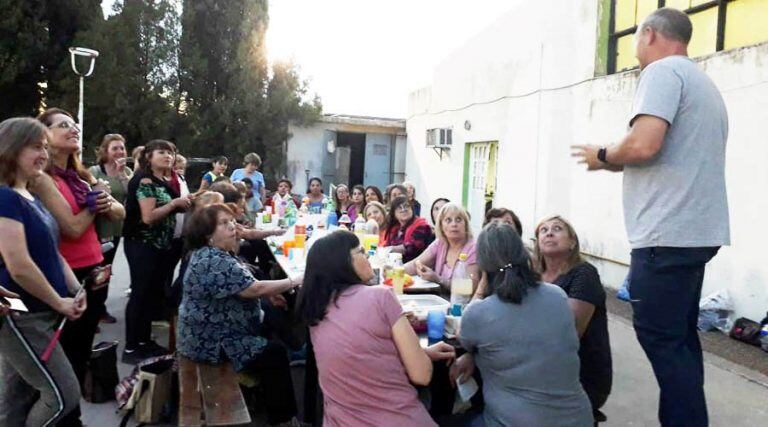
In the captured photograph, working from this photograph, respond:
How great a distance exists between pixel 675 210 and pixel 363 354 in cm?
130

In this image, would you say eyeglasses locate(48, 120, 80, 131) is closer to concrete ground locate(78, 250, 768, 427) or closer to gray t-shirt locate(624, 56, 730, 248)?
concrete ground locate(78, 250, 768, 427)

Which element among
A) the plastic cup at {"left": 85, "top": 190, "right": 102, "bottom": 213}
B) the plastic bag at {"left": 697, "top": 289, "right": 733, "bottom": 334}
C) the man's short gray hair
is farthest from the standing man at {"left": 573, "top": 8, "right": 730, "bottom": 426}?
the plastic bag at {"left": 697, "top": 289, "right": 733, "bottom": 334}

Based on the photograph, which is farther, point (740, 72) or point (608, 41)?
point (608, 41)

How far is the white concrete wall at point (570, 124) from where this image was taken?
18.2ft

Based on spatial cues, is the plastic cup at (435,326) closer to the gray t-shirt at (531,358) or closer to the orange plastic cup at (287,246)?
the gray t-shirt at (531,358)

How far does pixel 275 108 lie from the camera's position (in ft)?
46.9

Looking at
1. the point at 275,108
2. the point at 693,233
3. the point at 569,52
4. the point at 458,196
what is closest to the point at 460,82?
the point at 458,196

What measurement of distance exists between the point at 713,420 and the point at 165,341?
13.8ft

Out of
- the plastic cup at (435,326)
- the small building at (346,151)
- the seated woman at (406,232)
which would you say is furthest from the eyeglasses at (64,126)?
the small building at (346,151)

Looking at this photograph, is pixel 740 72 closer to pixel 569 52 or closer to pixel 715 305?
pixel 715 305

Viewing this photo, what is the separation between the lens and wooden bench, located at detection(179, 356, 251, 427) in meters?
3.00

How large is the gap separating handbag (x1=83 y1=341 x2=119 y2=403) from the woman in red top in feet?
1.49

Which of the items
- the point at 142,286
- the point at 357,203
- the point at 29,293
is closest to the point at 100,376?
the point at 142,286

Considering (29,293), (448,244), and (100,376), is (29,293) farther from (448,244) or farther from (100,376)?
(448,244)
